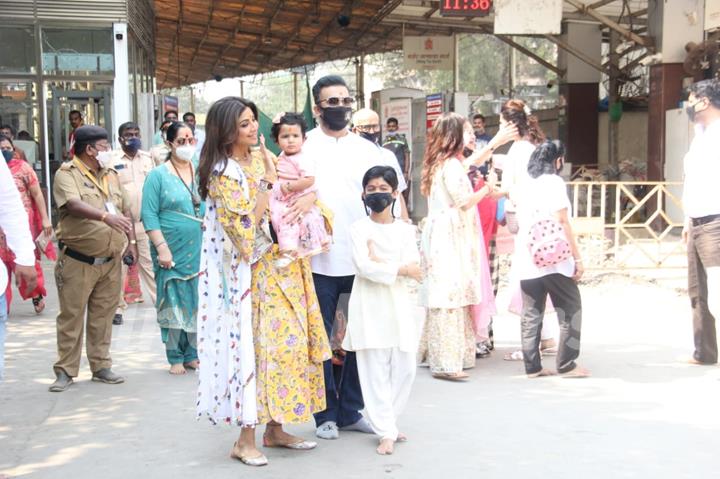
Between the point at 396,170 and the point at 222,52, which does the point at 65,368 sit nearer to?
the point at 396,170

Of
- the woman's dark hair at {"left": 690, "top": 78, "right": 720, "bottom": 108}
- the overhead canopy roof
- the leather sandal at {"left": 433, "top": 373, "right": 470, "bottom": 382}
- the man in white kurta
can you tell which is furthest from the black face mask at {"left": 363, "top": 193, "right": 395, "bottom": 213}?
the overhead canopy roof

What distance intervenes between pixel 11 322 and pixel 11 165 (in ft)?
4.82

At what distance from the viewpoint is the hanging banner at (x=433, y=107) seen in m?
15.6

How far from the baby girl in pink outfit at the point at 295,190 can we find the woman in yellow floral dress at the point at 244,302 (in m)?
0.11

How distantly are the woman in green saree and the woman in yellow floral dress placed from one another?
1.96m

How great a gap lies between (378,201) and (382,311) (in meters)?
0.57

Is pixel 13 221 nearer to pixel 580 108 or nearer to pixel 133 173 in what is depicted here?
pixel 133 173

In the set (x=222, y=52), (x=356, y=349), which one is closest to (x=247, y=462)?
(x=356, y=349)

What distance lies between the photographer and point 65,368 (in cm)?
592

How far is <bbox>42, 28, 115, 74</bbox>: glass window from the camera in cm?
1470

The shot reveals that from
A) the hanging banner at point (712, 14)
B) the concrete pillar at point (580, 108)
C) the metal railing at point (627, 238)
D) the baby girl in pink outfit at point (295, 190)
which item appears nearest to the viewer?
the baby girl in pink outfit at point (295, 190)

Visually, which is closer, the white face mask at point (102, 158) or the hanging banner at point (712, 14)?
the white face mask at point (102, 158)

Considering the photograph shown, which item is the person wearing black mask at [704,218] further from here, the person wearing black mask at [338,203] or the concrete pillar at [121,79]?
the concrete pillar at [121,79]

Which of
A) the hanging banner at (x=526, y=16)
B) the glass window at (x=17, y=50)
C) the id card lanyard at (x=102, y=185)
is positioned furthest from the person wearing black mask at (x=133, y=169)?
the glass window at (x=17, y=50)
